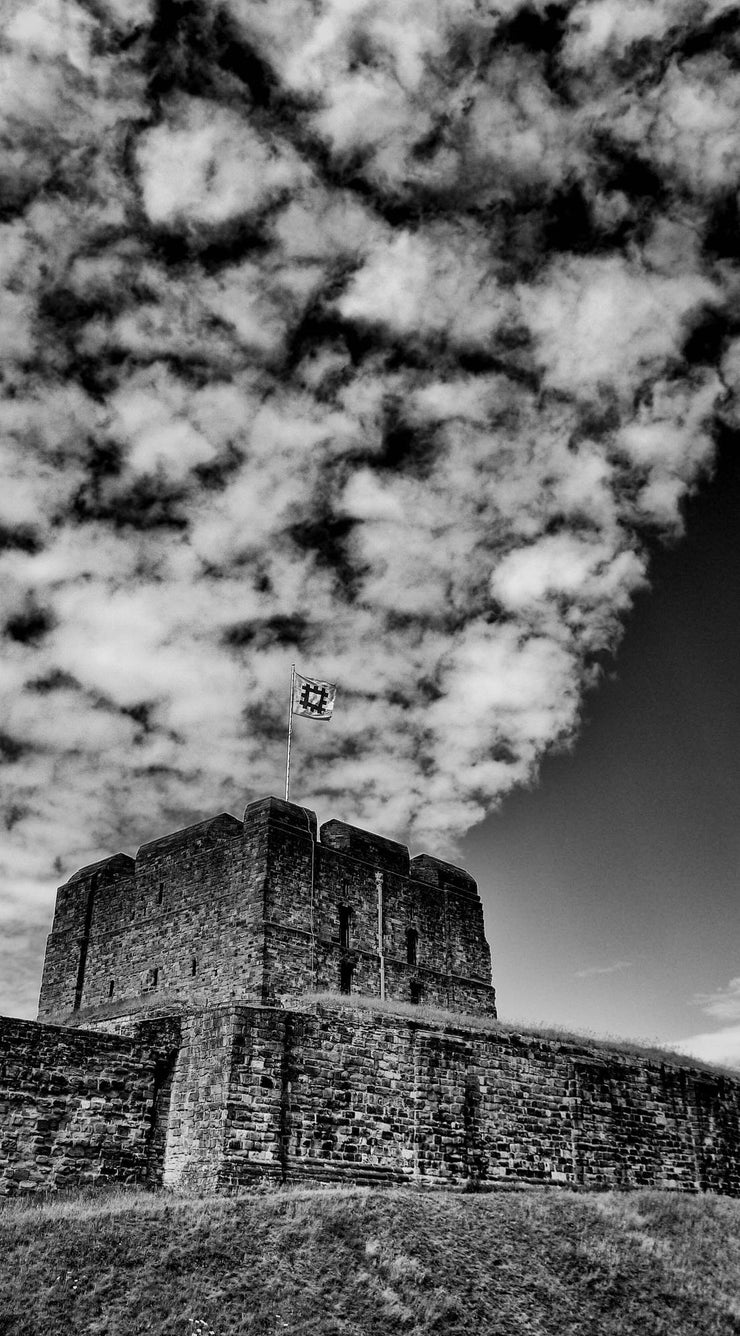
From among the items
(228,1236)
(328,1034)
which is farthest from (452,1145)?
(228,1236)

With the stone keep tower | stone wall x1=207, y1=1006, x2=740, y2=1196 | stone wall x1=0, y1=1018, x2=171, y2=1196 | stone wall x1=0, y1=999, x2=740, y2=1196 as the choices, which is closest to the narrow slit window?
the stone keep tower

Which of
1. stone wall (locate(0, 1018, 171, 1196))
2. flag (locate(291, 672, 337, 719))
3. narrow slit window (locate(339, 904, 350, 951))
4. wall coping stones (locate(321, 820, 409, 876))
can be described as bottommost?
stone wall (locate(0, 1018, 171, 1196))

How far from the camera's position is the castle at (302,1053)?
62.1 ft

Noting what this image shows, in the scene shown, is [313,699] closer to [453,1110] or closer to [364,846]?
[364,846]

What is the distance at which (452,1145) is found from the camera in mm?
21500

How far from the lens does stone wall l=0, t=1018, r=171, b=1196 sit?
1795 cm

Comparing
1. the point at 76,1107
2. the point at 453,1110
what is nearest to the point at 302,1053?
the point at 453,1110

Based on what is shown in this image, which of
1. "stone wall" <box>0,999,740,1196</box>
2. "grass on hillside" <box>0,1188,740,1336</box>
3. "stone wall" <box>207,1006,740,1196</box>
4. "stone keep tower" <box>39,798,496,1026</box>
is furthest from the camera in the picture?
"stone keep tower" <box>39,798,496,1026</box>

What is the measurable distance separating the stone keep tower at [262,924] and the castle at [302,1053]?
7 centimetres

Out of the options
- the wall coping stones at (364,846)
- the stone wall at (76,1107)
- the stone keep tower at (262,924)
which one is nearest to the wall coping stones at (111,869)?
the stone keep tower at (262,924)

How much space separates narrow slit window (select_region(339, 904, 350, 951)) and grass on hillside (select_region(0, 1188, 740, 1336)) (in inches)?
448

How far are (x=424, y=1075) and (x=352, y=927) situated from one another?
962 cm

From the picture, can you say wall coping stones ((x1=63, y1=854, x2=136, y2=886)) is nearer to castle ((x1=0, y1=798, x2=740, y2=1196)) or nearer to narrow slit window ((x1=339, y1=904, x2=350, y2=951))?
castle ((x1=0, y1=798, x2=740, y2=1196))

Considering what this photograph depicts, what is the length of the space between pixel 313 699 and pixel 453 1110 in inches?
581
